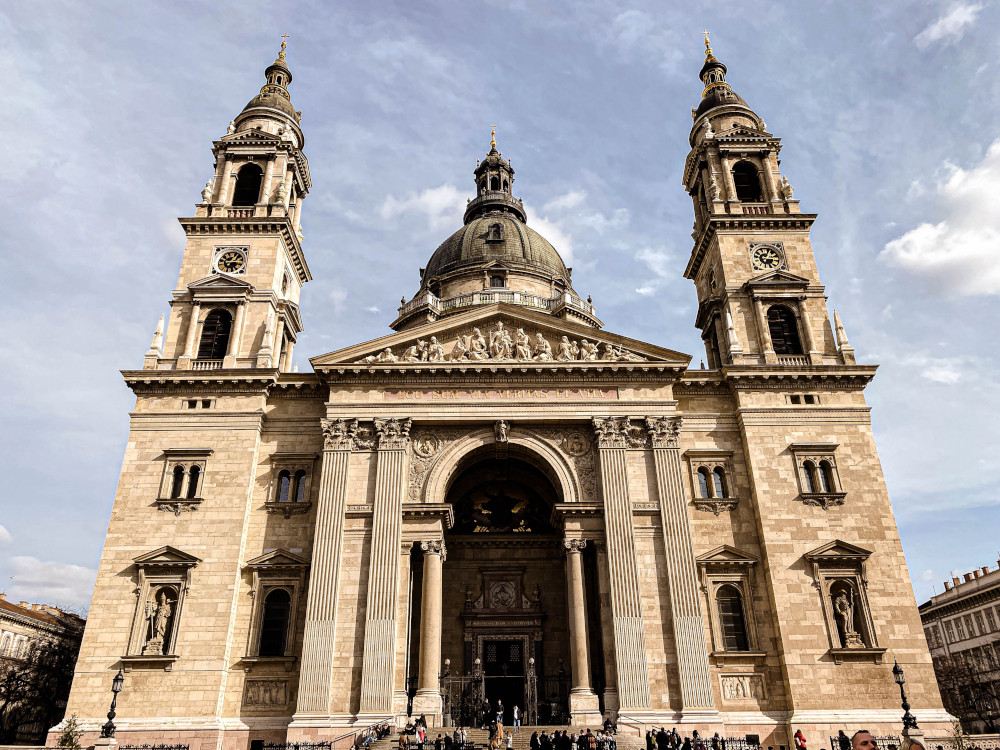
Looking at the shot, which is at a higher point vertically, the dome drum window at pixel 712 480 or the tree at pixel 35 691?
the dome drum window at pixel 712 480

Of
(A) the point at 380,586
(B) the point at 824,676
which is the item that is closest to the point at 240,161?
(A) the point at 380,586

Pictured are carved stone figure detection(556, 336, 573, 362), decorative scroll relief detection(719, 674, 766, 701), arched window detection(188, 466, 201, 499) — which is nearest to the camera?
decorative scroll relief detection(719, 674, 766, 701)

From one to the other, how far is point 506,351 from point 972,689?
169 ft

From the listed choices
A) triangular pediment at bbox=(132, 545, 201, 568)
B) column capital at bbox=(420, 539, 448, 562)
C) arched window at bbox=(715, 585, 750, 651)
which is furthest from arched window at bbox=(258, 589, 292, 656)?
arched window at bbox=(715, 585, 750, 651)

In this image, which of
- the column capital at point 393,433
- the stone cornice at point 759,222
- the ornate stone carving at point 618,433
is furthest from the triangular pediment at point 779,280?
the column capital at point 393,433

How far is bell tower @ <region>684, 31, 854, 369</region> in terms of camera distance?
3744cm

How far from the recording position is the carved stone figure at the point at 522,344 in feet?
116

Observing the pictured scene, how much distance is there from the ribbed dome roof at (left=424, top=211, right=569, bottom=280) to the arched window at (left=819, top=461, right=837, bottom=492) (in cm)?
2796

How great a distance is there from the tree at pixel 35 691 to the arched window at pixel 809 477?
150 ft

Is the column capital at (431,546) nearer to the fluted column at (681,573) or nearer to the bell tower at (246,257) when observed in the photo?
the fluted column at (681,573)

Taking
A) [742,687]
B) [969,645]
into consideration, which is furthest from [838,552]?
[969,645]

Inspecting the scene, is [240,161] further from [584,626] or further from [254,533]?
[584,626]

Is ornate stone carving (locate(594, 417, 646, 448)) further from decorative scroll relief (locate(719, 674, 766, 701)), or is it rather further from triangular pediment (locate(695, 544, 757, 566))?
decorative scroll relief (locate(719, 674, 766, 701))

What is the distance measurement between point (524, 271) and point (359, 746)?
→ 36.9 m
